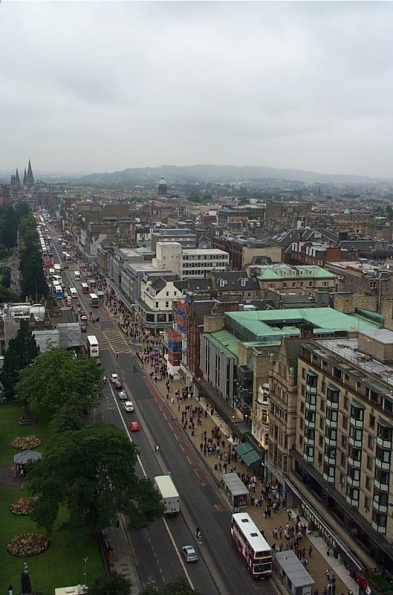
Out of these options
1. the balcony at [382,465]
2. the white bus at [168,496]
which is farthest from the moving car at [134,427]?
the balcony at [382,465]

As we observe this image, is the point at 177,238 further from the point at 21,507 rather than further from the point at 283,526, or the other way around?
the point at 283,526

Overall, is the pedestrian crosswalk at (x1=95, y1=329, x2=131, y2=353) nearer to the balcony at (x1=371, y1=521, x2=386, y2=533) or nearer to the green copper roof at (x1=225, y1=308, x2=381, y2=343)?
the green copper roof at (x1=225, y1=308, x2=381, y2=343)

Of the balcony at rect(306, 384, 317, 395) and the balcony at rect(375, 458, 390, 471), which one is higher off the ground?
the balcony at rect(306, 384, 317, 395)

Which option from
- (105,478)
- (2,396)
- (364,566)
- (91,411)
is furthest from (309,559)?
(2,396)

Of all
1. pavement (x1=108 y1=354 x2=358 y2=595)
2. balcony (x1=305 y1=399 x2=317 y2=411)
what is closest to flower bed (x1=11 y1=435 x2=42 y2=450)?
pavement (x1=108 y1=354 x2=358 y2=595)

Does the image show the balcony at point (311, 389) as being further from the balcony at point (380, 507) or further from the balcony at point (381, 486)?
the balcony at point (380, 507)

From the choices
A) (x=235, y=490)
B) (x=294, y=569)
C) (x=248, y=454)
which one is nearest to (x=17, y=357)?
(x=248, y=454)
